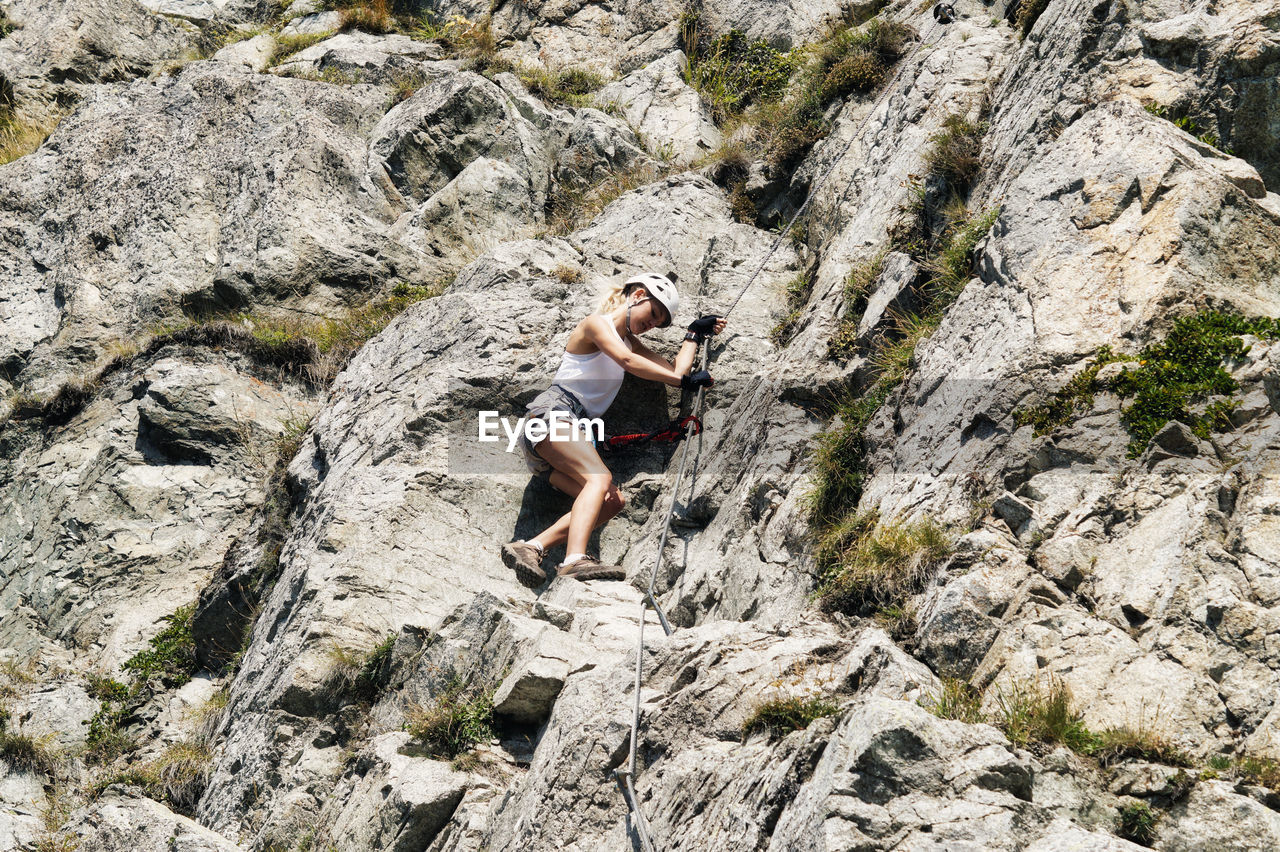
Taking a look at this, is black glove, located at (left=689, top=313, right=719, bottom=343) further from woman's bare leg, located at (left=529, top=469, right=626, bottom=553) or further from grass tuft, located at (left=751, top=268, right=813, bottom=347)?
woman's bare leg, located at (left=529, top=469, right=626, bottom=553)

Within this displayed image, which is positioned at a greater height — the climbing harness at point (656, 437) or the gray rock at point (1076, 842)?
the gray rock at point (1076, 842)

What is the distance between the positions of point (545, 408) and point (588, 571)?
5.49 ft

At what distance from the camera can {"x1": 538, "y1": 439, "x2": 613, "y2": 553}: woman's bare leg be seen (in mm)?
9117

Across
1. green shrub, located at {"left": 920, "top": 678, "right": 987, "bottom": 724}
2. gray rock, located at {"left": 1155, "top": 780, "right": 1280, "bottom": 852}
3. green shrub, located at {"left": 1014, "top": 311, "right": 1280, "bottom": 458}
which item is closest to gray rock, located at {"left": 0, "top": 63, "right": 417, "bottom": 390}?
green shrub, located at {"left": 1014, "top": 311, "right": 1280, "bottom": 458}

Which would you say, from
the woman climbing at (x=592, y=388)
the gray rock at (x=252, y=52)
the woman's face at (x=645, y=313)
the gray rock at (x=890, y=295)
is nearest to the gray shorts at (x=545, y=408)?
the woman climbing at (x=592, y=388)

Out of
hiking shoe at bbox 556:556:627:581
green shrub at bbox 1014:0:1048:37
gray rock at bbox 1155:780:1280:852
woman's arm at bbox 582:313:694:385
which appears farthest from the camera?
green shrub at bbox 1014:0:1048:37

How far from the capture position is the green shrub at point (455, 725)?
733 cm

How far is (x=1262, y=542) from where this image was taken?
17.6 feet

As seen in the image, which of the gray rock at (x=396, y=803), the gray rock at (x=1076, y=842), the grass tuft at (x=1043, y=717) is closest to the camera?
the gray rock at (x=1076, y=842)

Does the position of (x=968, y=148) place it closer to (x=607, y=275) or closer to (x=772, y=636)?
(x=607, y=275)

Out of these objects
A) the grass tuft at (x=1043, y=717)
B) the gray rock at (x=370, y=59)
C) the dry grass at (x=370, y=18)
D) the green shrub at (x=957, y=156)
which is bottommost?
the gray rock at (x=370, y=59)

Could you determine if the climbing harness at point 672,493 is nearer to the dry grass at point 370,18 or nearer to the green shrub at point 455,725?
the green shrub at point 455,725

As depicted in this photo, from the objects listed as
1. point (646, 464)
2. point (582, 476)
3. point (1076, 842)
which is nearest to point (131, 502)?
point (582, 476)

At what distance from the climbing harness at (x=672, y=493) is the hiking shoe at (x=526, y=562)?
41.0 inches
